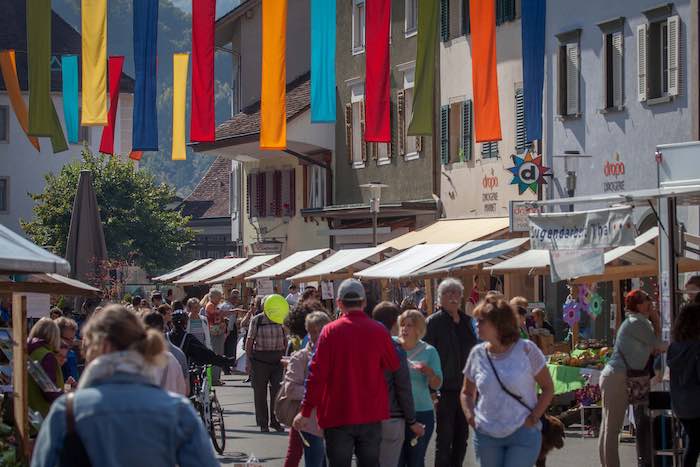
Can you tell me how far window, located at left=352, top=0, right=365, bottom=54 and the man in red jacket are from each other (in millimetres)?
35257

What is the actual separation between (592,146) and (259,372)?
509 inches

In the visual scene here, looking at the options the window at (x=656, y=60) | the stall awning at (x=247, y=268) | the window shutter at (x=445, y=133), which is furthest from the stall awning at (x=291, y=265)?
the window at (x=656, y=60)

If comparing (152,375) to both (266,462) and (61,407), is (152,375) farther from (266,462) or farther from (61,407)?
(266,462)

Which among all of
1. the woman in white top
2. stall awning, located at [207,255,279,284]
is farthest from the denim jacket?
stall awning, located at [207,255,279,284]

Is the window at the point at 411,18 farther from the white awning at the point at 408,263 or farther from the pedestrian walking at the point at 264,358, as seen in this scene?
the pedestrian walking at the point at 264,358

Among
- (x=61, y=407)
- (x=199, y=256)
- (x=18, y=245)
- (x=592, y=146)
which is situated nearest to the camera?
(x=61, y=407)

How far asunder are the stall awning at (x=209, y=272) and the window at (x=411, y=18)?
36.3 feet

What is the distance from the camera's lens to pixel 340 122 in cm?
4794

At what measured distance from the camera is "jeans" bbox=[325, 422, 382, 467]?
10625 millimetres

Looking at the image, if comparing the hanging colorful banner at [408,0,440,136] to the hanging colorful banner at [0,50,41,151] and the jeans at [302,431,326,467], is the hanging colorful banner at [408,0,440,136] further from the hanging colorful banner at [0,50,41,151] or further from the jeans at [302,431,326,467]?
the jeans at [302,431,326,467]

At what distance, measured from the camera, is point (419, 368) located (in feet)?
39.7

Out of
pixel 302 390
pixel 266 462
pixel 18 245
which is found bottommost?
pixel 266 462

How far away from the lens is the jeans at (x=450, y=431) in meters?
13.0

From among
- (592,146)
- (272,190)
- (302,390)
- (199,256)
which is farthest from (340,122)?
(199,256)
